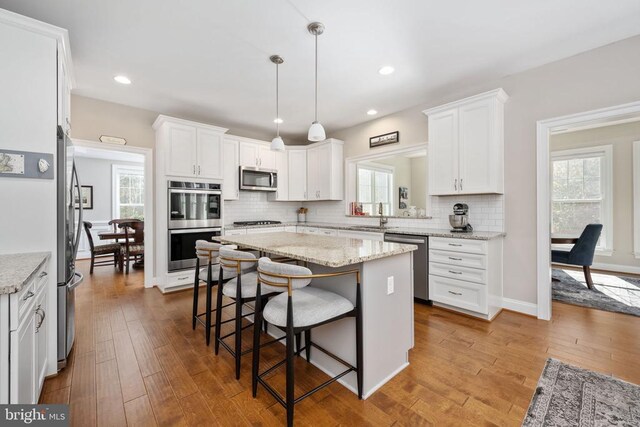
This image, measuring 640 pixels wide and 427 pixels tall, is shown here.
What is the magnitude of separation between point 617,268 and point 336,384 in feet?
19.5

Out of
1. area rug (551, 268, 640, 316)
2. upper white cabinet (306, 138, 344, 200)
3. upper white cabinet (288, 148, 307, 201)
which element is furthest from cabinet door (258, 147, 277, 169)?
area rug (551, 268, 640, 316)

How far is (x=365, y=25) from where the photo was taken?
92.2 inches

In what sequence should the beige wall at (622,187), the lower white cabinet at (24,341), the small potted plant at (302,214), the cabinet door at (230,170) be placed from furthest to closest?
the small potted plant at (302,214) → the beige wall at (622,187) → the cabinet door at (230,170) → the lower white cabinet at (24,341)

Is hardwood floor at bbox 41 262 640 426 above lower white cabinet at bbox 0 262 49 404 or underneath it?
underneath

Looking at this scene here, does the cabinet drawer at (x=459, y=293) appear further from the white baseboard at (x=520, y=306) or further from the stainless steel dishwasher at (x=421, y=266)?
the white baseboard at (x=520, y=306)

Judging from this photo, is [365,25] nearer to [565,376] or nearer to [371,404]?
[371,404]

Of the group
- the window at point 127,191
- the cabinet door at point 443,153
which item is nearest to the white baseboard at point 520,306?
the cabinet door at point 443,153

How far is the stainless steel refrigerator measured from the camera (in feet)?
6.48

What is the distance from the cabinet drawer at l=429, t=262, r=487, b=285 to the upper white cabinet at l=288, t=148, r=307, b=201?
2.94 m

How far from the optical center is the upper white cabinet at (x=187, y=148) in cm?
388

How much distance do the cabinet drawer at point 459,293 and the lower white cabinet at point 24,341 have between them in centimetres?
340

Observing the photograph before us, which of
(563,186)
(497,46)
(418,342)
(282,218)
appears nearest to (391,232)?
(418,342)

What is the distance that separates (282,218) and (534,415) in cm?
480

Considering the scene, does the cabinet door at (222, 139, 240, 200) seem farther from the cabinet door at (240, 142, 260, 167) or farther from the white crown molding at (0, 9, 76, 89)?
the white crown molding at (0, 9, 76, 89)
